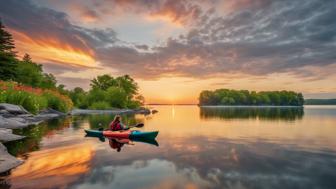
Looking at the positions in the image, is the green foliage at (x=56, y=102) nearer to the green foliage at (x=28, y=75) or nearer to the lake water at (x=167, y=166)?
the green foliage at (x=28, y=75)

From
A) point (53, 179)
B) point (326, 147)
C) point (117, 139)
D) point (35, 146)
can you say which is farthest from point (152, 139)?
point (326, 147)

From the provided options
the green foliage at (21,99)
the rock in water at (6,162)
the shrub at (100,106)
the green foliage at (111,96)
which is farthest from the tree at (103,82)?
the rock in water at (6,162)

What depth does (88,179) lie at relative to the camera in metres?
10.5

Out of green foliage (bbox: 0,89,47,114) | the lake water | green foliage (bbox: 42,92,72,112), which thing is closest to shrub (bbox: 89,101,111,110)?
green foliage (bbox: 42,92,72,112)

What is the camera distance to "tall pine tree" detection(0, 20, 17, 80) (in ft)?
165

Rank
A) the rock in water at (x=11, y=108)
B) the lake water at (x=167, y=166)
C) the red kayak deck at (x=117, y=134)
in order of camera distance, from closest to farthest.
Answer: the lake water at (x=167, y=166)
the red kayak deck at (x=117, y=134)
the rock in water at (x=11, y=108)

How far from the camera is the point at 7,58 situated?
50719 millimetres

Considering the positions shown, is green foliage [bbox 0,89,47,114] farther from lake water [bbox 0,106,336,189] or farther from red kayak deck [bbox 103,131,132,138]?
red kayak deck [bbox 103,131,132,138]

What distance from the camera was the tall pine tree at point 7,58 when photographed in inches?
1986

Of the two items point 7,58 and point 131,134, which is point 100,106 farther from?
point 131,134

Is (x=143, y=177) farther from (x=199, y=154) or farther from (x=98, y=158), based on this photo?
(x=199, y=154)

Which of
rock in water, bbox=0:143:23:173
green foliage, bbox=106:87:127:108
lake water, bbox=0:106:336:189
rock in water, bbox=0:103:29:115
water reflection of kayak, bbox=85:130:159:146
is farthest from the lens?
green foliage, bbox=106:87:127:108

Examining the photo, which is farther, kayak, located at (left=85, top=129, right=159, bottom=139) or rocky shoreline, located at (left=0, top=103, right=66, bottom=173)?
kayak, located at (left=85, top=129, right=159, bottom=139)

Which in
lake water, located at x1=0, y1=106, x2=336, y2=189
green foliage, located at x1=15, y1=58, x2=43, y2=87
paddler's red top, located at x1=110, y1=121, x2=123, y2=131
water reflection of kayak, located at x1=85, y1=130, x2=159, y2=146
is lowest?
lake water, located at x1=0, y1=106, x2=336, y2=189
